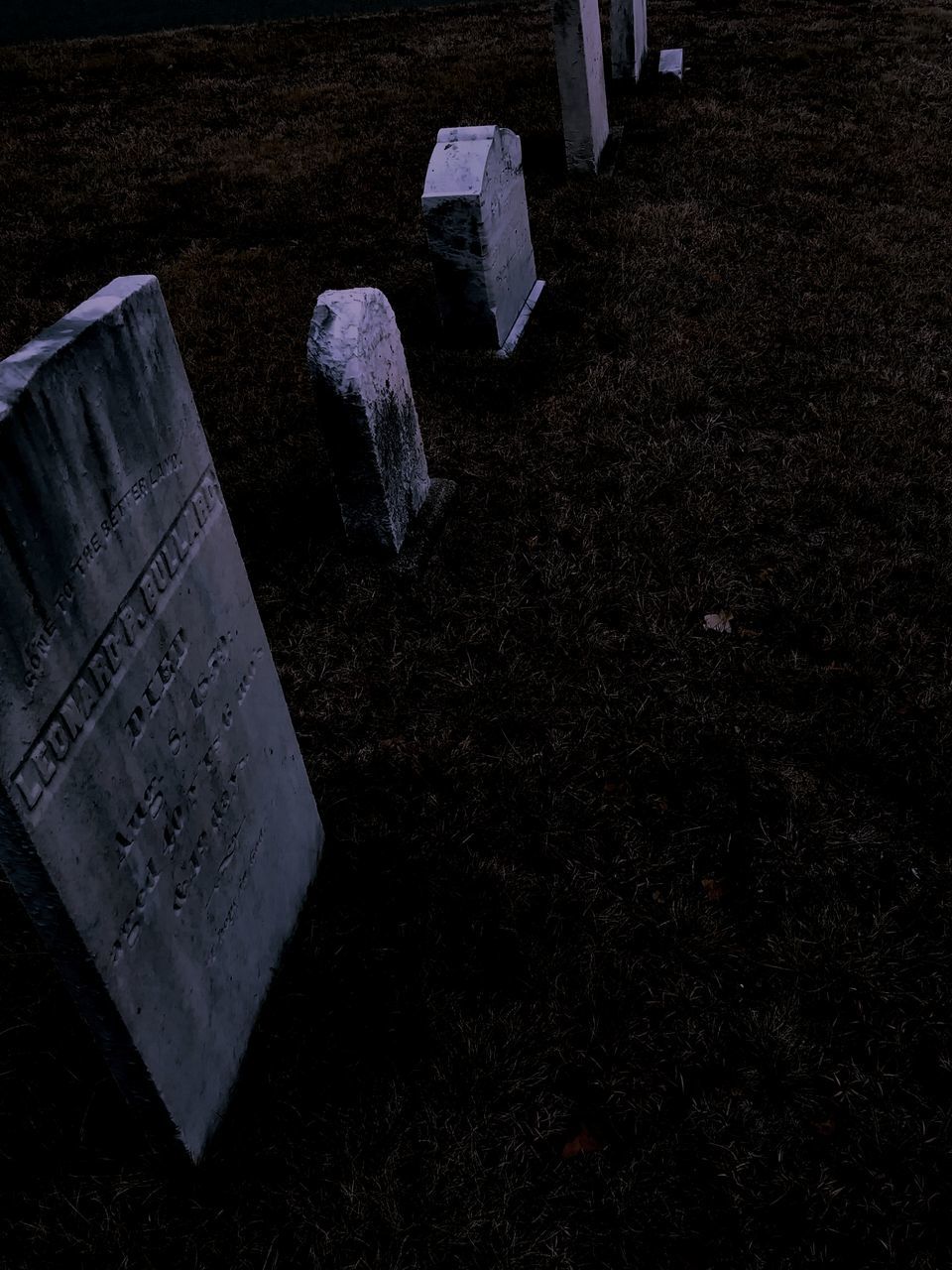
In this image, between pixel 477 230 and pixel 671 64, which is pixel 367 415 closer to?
pixel 477 230

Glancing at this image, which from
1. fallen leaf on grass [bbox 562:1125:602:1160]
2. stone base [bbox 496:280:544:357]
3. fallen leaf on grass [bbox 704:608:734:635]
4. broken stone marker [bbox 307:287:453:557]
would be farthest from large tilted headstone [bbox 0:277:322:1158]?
stone base [bbox 496:280:544:357]

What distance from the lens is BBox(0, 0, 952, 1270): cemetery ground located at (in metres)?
2.12

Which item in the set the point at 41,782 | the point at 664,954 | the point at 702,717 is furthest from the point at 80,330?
the point at 702,717

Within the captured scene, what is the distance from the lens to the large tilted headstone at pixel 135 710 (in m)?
1.45

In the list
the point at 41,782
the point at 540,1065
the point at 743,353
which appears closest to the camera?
the point at 41,782

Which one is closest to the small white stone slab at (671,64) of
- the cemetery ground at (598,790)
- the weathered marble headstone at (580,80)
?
the weathered marble headstone at (580,80)

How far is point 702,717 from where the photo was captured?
3328mm

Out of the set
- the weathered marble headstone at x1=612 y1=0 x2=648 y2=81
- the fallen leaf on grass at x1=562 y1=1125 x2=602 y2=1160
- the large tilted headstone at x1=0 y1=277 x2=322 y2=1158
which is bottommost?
the fallen leaf on grass at x1=562 y1=1125 x2=602 y2=1160

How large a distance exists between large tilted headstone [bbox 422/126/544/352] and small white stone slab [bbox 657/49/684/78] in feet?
22.8

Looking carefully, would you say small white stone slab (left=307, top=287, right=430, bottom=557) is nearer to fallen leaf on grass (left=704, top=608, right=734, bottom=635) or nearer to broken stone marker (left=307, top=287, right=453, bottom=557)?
broken stone marker (left=307, top=287, right=453, bottom=557)

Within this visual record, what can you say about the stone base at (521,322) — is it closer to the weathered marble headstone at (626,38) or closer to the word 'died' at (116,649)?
the word 'died' at (116,649)

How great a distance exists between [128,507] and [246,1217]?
68.5 inches

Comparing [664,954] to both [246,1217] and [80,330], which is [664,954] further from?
[80,330]

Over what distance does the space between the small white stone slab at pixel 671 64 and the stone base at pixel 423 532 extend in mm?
9566
